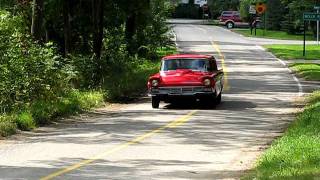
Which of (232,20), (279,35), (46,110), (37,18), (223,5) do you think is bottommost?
(279,35)

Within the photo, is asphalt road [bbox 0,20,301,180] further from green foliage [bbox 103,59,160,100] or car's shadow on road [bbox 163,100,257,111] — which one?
green foliage [bbox 103,59,160,100]

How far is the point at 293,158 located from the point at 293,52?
36.9 m

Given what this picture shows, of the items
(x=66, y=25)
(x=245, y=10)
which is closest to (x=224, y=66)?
(x=66, y=25)

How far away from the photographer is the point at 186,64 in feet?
70.1

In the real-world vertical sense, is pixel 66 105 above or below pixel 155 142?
below

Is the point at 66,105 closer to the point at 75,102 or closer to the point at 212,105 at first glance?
the point at 75,102

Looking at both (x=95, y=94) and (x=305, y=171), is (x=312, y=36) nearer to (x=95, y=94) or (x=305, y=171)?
(x=95, y=94)

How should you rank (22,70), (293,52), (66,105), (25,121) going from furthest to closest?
1. (293,52)
2. (66,105)
3. (22,70)
4. (25,121)

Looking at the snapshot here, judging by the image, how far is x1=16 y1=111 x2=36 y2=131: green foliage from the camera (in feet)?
54.4

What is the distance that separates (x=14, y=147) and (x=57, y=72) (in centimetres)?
842

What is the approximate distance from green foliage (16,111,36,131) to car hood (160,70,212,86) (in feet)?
15.7

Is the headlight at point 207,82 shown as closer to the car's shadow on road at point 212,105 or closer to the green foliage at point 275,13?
the car's shadow on road at point 212,105

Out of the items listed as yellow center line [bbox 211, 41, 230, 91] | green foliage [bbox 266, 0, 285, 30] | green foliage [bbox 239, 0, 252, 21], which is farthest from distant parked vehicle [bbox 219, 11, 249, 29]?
yellow center line [bbox 211, 41, 230, 91]

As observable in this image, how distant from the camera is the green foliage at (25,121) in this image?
54.4 ft
